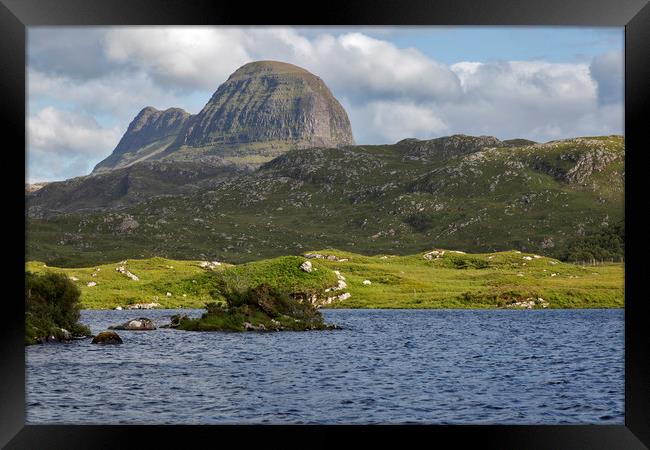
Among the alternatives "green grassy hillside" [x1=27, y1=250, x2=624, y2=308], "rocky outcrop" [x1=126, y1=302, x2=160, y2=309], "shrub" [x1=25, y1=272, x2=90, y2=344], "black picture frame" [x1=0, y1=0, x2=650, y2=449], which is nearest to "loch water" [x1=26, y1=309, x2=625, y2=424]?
"shrub" [x1=25, y1=272, x2=90, y2=344]

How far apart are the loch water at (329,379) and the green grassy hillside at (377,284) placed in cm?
4842

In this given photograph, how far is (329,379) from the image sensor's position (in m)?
40.0

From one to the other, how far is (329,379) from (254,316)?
3352cm

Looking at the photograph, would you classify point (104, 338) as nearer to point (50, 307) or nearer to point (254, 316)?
point (50, 307)

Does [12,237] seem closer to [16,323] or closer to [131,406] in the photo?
[16,323]

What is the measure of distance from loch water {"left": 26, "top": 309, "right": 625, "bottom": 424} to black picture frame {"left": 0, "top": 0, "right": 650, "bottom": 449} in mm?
10608

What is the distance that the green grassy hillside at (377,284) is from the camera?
407ft

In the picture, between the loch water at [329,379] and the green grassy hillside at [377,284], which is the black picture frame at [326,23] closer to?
the loch water at [329,379]

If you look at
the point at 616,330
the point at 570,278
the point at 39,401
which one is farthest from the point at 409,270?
the point at 39,401

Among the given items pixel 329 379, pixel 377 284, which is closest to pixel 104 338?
pixel 329 379

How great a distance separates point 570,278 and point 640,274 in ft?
482

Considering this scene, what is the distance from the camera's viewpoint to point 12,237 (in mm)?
16141

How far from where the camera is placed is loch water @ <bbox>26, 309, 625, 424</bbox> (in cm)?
2872

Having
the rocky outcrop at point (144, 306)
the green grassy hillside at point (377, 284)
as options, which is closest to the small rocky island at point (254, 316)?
the green grassy hillside at point (377, 284)
